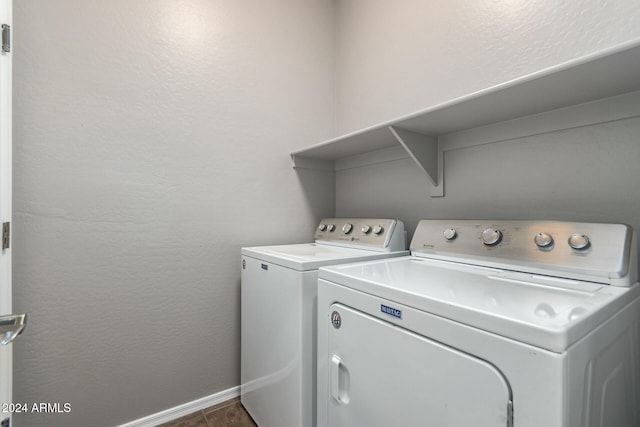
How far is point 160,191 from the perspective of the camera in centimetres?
155

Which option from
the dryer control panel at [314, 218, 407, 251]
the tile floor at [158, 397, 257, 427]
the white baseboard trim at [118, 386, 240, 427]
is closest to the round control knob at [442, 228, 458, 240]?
the dryer control panel at [314, 218, 407, 251]

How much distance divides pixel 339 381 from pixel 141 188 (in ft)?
4.30

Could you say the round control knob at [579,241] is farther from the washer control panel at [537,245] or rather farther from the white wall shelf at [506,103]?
the white wall shelf at [506,103]

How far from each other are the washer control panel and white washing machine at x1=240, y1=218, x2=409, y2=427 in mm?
285

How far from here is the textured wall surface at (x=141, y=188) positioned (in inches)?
50.4

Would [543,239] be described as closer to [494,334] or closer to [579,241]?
[579,241]

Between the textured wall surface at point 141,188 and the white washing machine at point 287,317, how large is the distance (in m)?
0.25

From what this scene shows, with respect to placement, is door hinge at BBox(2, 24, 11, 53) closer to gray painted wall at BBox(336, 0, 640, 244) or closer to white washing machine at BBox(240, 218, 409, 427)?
white washing machine at BBox(240, 218, 409, 427)

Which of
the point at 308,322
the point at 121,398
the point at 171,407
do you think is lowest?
the point at 171,407

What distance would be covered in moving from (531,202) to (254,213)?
4.77 ft

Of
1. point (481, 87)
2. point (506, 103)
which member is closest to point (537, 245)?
point (506, 103)

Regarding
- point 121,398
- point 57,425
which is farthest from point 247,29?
point 57,425

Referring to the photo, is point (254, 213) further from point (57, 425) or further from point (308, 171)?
point (57, 425)

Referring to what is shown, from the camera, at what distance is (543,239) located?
3.34 feet
